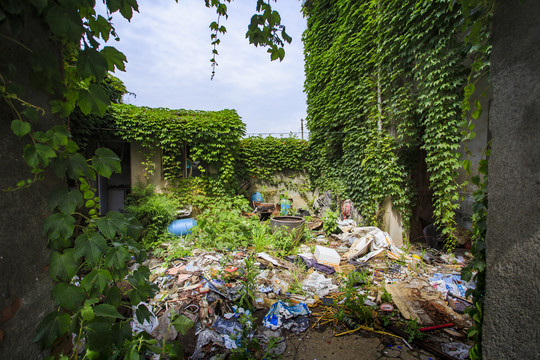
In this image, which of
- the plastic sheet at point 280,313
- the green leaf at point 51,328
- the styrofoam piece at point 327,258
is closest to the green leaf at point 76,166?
the green leaf at point 51,328

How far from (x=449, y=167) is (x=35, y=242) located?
17.4 ft

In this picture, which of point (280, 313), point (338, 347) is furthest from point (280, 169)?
point (338, 347)

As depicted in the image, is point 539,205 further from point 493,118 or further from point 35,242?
point 35,242

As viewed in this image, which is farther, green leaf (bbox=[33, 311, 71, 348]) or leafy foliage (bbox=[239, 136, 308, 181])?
Result: leafy foliage (bbox=[239, 136, 308, 181])

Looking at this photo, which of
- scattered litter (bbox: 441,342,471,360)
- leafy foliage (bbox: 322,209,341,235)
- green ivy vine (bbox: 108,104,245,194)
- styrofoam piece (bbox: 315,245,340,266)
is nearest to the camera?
scattered litter (bbox: 441,342,471,360)

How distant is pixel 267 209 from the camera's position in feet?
25.7

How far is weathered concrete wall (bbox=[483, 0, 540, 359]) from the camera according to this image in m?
0.90

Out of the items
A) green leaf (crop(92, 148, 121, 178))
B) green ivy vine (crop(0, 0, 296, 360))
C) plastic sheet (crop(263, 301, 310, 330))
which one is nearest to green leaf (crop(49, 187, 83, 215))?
green ivy vine (crop(0, 0, 296, 360))

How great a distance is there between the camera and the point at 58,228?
0.81 metres

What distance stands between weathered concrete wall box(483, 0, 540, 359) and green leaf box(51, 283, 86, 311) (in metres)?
1.74

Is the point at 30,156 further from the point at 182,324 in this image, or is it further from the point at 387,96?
the point at 387,96

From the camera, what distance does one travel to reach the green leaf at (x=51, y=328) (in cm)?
79

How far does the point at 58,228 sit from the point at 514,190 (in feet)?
5.96

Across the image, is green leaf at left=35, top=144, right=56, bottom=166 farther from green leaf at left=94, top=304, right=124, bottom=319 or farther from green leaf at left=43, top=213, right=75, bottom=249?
green leaf at left=94, top=304, right=124, bottom=319
